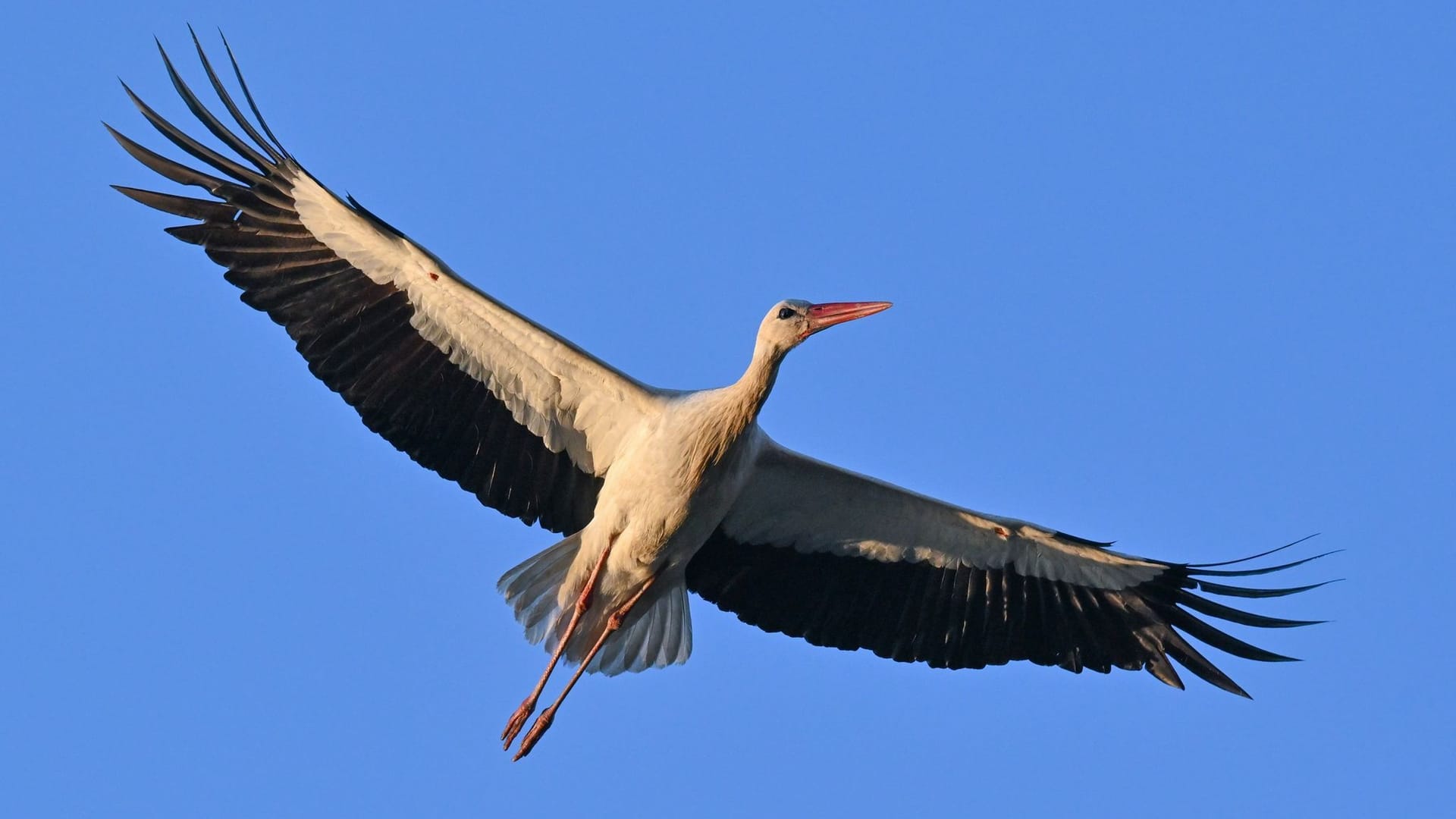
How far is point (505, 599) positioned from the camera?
34.8 feet

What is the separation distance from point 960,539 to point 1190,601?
122cm

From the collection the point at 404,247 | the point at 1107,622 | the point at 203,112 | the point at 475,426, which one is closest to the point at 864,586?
the point at 1107,622

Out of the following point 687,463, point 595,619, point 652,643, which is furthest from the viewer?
point 652,643

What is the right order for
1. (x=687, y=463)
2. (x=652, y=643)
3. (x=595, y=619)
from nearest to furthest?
(x=687, y=463), (x=595, y=619), (x=652, y=643)

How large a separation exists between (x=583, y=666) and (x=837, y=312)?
7.37ft

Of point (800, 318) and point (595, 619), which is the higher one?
point (800, 318)

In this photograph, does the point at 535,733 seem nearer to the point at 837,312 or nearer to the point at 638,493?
the point at 638,493

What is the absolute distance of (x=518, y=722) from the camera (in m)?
10.4

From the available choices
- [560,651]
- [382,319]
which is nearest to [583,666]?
[560,651]

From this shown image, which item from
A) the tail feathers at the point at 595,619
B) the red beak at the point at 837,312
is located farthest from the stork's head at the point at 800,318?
the tail feathers at the point at 595,619

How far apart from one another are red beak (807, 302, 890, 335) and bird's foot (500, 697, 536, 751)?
7.74ft

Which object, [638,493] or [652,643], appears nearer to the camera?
[638,493]

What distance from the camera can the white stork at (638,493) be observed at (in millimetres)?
10078

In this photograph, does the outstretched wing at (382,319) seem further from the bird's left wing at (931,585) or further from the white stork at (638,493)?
the bird's left wing at (931,585)
